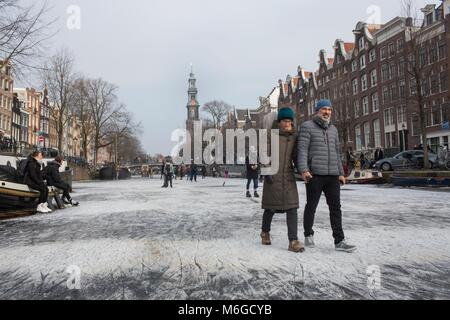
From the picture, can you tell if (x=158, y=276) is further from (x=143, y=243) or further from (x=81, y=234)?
(x=81, y=234)

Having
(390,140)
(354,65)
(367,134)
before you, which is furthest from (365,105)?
(390,140)

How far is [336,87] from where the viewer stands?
45.3 metres

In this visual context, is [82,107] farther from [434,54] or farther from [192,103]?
[192,103]

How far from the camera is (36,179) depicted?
29.2ft

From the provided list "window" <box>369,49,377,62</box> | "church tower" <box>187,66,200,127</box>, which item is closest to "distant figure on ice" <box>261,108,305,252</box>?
"window" <box>369,49,377,62</box>

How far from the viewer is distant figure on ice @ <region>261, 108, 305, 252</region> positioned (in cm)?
439

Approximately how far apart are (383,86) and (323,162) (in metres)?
38.2

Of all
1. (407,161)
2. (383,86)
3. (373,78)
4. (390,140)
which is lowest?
(407,161)

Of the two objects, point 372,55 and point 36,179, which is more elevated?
point 372,55

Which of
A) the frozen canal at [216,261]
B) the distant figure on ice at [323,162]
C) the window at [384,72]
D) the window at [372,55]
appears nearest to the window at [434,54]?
the window at [384,72]

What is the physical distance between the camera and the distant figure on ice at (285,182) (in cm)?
439

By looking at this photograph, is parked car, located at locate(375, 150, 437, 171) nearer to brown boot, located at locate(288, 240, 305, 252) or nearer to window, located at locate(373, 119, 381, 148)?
window, located at locate(373, 119, 381, 148)

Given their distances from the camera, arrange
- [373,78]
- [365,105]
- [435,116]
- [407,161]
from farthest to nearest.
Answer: [365,105], [373,78], [435,116], [407,161]
